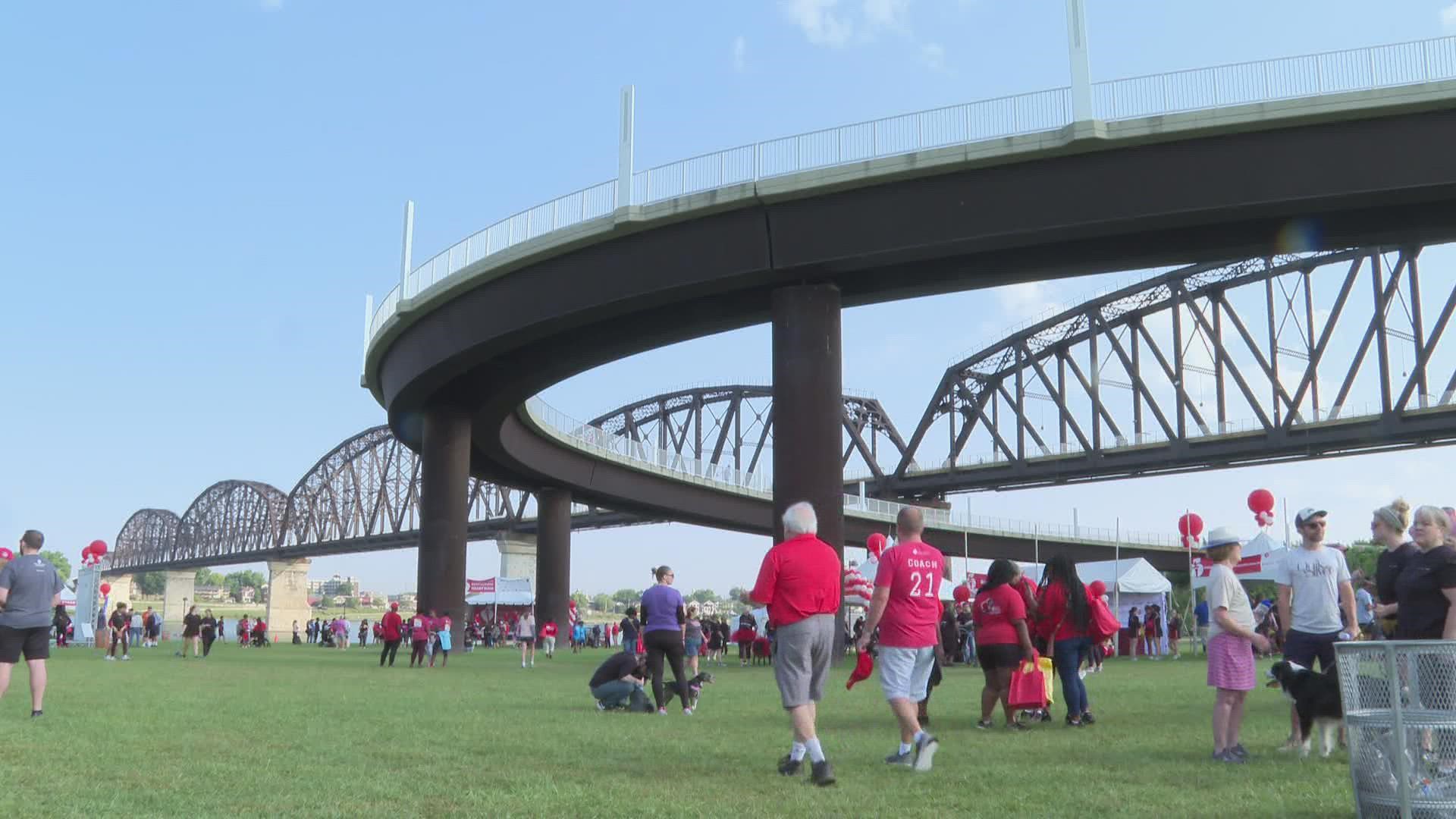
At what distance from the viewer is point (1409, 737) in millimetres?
6012

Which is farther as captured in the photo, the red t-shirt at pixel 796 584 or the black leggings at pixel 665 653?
the black leggings at pixel 665 653

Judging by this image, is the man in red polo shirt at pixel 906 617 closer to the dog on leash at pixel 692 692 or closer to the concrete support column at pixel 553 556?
the dog on leash at pixel 692 692

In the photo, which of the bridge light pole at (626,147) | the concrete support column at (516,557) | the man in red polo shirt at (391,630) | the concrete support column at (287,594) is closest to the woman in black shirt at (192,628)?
the man in red polo shirt at (391,630)

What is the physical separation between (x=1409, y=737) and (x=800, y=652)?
381 centimetres

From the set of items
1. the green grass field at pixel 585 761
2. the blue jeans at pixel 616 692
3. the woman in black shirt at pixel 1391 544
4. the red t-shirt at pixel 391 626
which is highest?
the woman in black shirt at pixel 1391 544

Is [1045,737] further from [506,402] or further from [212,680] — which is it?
[506,402]

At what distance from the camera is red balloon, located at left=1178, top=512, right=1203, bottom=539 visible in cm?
3403

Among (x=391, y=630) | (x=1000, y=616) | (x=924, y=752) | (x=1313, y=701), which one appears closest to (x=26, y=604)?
(x=924, y=752)

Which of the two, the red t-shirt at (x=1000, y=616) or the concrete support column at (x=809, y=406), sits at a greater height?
the concrete support column at (x=809, y=406)

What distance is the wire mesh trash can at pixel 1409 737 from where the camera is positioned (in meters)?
5.87

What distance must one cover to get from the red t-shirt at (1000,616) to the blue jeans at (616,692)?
4723 millimetres

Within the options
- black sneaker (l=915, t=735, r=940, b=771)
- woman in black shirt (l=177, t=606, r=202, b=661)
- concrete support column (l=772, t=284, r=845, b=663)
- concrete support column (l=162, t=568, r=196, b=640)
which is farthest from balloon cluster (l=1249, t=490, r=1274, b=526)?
concrete support column (l=162, t=568, r=196, b=640)

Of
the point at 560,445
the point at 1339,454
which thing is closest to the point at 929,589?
the point at 560,445

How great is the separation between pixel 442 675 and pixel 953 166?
15.8 meters
